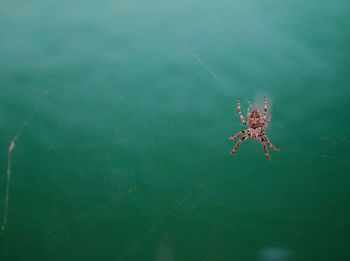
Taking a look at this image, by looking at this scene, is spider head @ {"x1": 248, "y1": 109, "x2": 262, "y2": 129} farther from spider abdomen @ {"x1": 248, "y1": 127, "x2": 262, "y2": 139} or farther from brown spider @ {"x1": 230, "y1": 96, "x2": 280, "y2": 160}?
spider abdomen @ {"x1": 248, "y1": 127, "x2": 262, "y2": 139}

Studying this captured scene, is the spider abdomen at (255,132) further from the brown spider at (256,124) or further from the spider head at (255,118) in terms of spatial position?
the spider head at (255,118)

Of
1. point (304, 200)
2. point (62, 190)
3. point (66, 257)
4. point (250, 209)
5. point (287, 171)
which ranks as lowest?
point (66, 257)

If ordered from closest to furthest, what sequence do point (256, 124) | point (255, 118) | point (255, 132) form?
point (255, 118) < point (256, 124) < point (255, 132)

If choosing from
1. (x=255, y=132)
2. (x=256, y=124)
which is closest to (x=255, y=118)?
(x=256, y=124)

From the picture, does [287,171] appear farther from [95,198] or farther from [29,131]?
[29,131]

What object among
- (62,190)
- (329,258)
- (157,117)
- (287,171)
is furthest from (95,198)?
(329,258)

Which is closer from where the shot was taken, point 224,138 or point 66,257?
point 224,138

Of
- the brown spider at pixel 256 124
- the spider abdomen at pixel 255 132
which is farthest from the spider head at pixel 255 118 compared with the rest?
the spider abdomen at pixel 255 132

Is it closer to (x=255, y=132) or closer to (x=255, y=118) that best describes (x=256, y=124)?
(x=255, y=118)

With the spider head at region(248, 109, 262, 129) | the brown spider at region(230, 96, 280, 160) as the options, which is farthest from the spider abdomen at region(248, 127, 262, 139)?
the spider head at region(248, 109, 262, 129)
